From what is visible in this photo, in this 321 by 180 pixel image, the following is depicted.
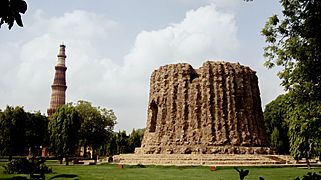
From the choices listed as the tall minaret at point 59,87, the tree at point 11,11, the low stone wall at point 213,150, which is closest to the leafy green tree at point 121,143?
the low stone wall at point 213,150

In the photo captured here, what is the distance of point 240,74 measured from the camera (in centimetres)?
3666

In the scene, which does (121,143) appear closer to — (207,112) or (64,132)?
(64,132)

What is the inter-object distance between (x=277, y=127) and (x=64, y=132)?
31029 millimetres

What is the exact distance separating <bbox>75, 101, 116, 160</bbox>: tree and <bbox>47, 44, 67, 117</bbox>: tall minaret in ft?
129

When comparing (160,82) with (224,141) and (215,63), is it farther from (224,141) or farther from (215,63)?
(224,141)

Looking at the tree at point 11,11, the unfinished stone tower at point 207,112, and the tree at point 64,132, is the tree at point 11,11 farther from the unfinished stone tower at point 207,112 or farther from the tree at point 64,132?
the tree at point 64,132

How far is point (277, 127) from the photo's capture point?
54.0m

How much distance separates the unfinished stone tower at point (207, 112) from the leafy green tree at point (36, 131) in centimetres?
1868

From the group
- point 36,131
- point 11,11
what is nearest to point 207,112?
point 36,131

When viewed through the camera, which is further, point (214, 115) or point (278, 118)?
point (278, 118)

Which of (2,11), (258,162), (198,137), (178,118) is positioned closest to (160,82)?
(178,118)

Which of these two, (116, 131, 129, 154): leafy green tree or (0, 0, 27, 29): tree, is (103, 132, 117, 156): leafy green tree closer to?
(116, 131, 129, 154): leafy green tree

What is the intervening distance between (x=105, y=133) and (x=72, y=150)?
16.7 m

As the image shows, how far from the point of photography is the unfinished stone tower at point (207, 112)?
1325 inches
